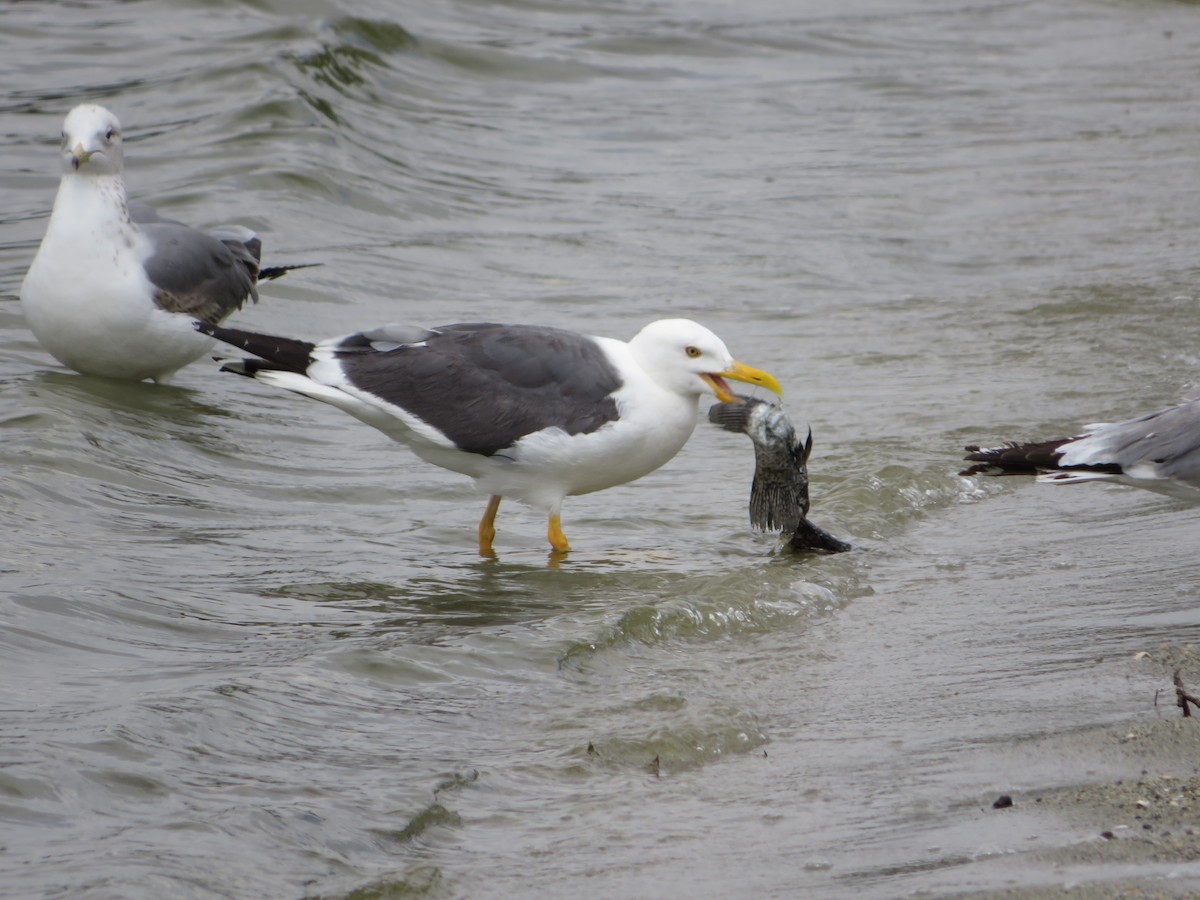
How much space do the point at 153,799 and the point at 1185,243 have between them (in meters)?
8.73

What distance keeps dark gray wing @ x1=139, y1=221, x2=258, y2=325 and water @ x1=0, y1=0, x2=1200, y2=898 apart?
0.49 metres

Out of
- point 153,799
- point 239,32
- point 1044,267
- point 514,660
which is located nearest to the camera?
point 153,799

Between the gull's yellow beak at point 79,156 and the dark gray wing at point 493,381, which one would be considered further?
the gull's yellow beak at point 79,156

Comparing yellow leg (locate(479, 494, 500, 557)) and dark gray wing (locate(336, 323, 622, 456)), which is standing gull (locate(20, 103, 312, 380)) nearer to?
dark gray wing (locate(336, 323, 622, 456))

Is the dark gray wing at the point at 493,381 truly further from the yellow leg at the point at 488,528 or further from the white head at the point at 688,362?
the yellow leg at the point at 488,528

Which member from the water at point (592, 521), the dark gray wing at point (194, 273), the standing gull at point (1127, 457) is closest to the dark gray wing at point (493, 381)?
the water at point (592, 521)

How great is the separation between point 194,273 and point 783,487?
3.39 metres

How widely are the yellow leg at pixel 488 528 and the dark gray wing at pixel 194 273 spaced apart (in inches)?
87.4

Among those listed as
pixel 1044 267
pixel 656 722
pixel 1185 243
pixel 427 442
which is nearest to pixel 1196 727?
pixel 656 722

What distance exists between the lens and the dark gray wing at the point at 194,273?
7.45 metres

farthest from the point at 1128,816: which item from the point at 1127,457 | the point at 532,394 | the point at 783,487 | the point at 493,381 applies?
the point at 493,381

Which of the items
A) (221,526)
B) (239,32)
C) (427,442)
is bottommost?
(221,526)

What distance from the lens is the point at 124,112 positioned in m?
12.8

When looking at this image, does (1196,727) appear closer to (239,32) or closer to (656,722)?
(656,722)
